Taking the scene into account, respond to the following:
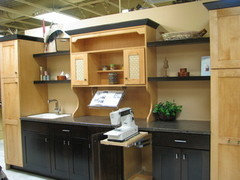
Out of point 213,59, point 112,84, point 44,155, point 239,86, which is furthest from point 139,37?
point 44,155

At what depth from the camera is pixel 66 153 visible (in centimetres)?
371

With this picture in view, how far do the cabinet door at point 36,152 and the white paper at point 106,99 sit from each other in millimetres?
976

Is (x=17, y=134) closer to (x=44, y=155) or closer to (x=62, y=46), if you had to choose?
(x=44, y=155)

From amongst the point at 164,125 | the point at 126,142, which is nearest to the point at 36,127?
the point at 126,142

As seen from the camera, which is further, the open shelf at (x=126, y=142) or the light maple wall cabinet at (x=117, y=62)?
the light maple wall cabinet at (x=117, y=62)

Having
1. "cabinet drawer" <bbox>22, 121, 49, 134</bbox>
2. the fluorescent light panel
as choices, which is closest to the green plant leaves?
"cabinet drawer" <bbox>22, 121, 49, 134</bbox>

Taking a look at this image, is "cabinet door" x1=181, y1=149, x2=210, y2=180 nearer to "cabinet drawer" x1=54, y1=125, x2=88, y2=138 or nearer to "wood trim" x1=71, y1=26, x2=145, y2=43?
"cabinet drawer" x1=54, y1=125, x2=88, y2=138

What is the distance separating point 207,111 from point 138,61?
1156 mm

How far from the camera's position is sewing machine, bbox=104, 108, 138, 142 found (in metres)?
2.64

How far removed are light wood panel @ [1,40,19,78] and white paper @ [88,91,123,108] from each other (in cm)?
147

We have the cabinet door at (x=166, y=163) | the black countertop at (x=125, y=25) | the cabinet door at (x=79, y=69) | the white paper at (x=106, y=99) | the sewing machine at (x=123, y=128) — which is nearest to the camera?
the sewing machine at (x=123, y=128)

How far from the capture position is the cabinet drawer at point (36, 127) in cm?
392

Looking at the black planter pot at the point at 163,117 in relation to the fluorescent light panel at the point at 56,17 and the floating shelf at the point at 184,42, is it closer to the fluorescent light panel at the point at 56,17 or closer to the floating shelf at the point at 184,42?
the floating shelf at the point at 184,42

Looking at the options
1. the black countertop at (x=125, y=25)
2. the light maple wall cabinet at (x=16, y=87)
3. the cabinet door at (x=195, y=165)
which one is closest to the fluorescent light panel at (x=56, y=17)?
the light maple wall cabinet at (x=16, y=87)
